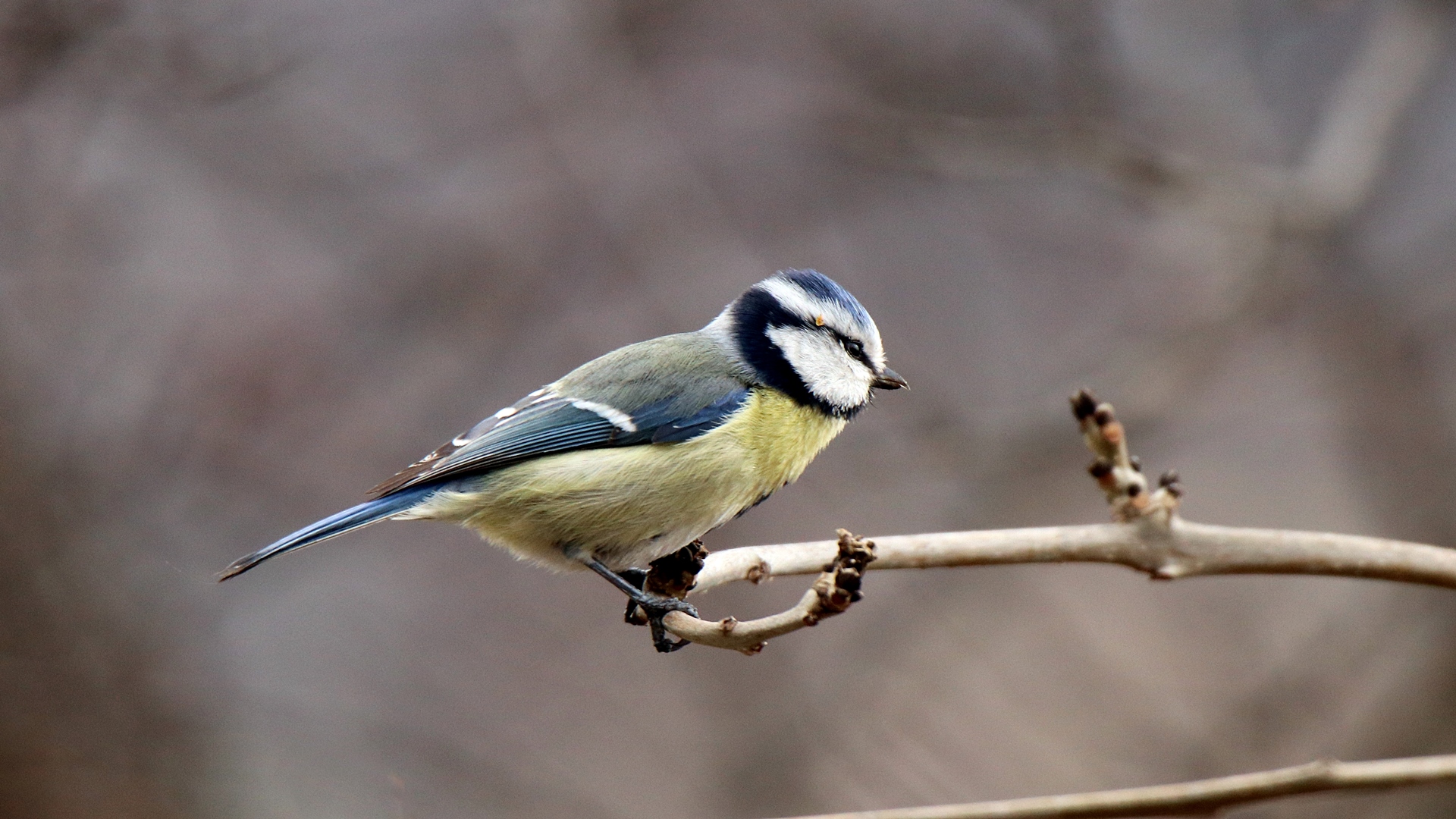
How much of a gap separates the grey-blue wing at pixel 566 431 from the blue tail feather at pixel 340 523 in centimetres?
2

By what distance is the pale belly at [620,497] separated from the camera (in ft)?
6.89

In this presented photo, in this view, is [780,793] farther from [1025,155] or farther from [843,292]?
[1025,155]

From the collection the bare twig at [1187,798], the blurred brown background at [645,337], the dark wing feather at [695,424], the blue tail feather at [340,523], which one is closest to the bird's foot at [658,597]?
the dark wing feather at [695,424]

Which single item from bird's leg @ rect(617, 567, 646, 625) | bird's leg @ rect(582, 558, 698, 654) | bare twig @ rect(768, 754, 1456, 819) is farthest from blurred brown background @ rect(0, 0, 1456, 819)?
bare twig @ rect(768, 754, 1456, 819)

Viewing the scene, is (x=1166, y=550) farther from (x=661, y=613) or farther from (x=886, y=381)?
(x=886, y=381)

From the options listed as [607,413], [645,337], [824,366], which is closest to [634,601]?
[607,413]

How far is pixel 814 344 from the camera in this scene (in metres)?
2.43

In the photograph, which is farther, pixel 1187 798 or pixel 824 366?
pixel 824 366

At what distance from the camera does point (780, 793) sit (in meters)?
3.49

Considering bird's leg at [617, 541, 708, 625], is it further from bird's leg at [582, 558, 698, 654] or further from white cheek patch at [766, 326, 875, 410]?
white cheek patch at [766, 326, 875, 410]

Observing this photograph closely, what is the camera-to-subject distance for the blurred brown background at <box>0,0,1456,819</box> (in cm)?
327

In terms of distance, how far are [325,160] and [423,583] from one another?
1580 millimetres

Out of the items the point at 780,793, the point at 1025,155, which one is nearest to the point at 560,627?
the point at 780,793

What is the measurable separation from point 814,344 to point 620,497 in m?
0.61
